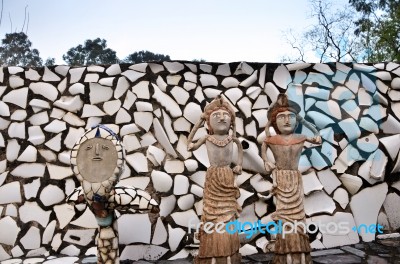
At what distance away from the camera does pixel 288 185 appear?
372 cm

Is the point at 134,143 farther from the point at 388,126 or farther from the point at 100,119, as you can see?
the point at 388,126

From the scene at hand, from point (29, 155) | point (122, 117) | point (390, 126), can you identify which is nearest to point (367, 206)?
point (390, 126)

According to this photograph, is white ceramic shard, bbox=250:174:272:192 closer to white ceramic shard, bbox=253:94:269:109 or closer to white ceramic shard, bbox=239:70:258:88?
white ceramic shard, bbox=253:94:269:109

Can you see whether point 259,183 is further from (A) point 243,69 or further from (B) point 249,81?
(A) point 243,69

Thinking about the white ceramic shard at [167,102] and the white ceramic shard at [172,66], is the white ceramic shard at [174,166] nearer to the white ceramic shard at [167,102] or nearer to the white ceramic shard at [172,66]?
the white ceramic shard at [167,102]

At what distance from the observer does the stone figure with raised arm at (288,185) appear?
3680 mm

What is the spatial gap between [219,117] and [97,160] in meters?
1.11

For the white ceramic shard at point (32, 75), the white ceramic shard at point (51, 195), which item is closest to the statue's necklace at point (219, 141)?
the white ceramic shard at point (51, 195)

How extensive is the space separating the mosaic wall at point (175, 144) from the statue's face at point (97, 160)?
3.89ft

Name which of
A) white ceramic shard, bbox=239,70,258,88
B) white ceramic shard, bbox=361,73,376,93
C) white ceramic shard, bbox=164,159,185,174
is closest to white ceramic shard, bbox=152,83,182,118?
white ceramic shard, bbox=164,159,185,174

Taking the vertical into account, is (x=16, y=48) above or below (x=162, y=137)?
above

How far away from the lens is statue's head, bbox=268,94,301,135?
3.80 m

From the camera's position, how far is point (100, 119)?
491 cm

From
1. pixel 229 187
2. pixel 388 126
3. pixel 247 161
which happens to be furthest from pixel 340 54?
pixel 229 187
